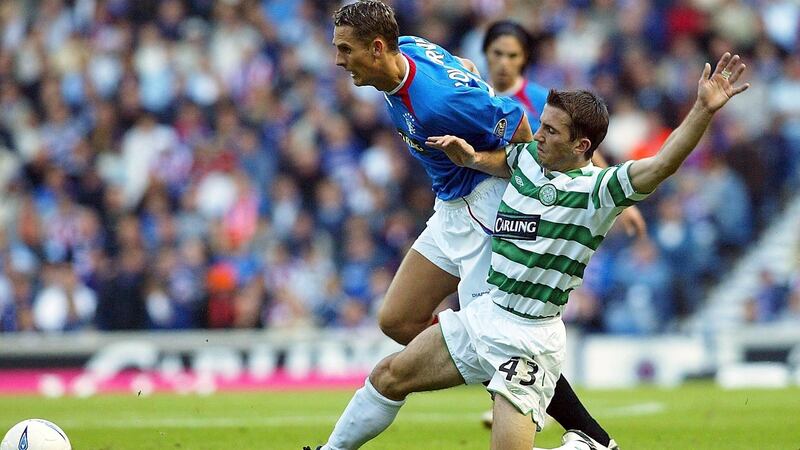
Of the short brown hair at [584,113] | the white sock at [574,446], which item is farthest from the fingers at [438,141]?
the white sock at [574,446]

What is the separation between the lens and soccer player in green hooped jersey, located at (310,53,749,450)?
6.19 meters

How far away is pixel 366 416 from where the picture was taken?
6434 millimetres

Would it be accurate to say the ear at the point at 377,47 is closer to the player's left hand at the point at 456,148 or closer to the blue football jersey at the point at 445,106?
the blue football jersey at the point at 445,106

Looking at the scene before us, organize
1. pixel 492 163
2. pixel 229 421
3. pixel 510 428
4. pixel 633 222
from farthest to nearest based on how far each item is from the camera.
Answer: pixel 229 421, pixel 633 222, pixel 492 163, pixel 510 428

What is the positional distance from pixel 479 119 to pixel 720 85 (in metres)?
1.39

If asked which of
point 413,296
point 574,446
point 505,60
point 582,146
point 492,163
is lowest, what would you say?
point 574,446

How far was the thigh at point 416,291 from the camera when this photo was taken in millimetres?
7246

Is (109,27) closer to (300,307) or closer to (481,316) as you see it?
(300,307)

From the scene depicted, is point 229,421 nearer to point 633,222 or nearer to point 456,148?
point 633,222

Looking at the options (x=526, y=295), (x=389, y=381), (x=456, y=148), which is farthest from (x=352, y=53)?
(x=389, y=381)

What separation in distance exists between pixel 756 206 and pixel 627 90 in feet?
6.78

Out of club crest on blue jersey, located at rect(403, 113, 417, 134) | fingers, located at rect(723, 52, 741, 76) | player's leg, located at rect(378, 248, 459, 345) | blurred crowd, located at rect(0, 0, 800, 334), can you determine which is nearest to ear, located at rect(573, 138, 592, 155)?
fingers, located at rect(723, 52, 741, 76)

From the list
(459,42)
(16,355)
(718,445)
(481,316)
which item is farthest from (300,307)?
(481,316)

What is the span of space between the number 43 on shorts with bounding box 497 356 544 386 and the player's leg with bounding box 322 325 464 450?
278mm
